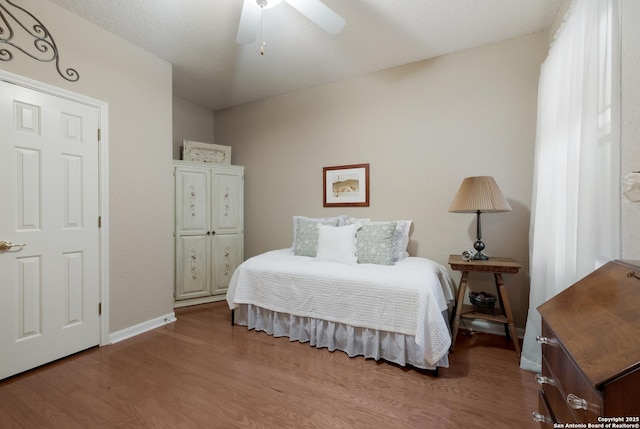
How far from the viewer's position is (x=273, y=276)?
8.49ft

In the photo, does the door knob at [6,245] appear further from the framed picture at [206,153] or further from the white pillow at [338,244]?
the white pillow at [338,244]

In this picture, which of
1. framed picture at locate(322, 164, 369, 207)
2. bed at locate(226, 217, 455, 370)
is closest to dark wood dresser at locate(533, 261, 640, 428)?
bed at locate(226, 217, 455, 370)

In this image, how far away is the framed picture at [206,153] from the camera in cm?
364

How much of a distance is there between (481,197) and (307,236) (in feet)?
5.68

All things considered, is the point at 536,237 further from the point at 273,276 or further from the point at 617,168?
the point at 273,276

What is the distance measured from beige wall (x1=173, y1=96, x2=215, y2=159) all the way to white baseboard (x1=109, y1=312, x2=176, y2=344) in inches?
84.4

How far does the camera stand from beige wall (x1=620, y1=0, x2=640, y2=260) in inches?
46.6

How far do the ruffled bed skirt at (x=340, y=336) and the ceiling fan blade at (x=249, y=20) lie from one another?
2.31m

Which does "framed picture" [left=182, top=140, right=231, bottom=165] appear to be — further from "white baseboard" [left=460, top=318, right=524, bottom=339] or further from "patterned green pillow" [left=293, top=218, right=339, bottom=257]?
"white baseboard" [left=460, top=318, right=524, bottom=339]

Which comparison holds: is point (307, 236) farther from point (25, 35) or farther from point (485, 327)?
point (25, 35)

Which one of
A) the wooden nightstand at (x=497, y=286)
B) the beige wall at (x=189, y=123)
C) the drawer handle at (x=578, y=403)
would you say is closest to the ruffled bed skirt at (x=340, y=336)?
the wooden nightstand at (x=497, y=286)

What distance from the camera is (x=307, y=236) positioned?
3.12m

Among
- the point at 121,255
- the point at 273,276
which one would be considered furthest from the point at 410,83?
the point at 121,255

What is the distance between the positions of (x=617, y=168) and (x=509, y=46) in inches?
77.4
